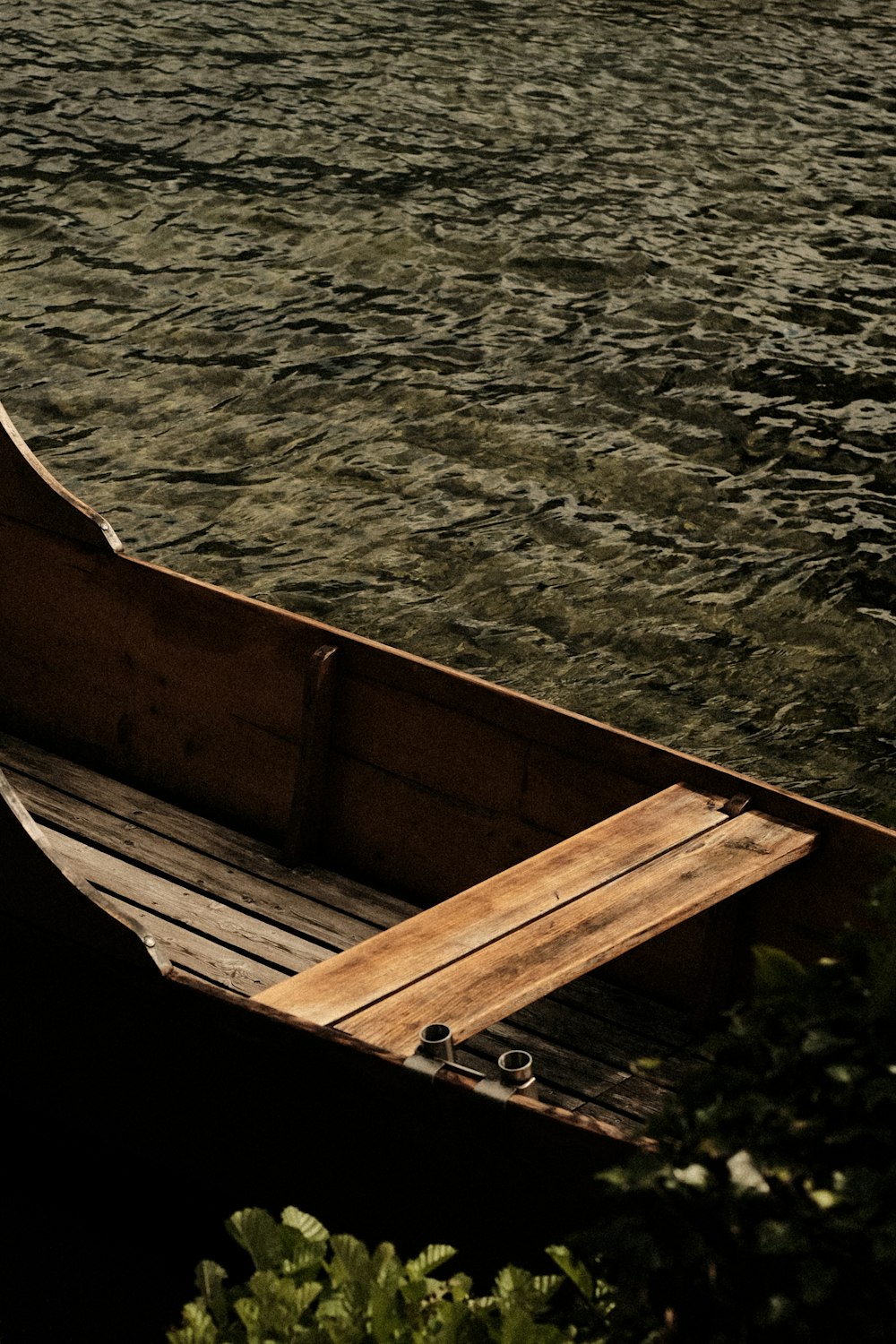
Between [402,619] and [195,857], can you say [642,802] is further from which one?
[402,619]

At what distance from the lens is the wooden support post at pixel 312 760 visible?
5.18 meters

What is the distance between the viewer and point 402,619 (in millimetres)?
8766

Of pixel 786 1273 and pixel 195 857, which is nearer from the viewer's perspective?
pixel 786 1273

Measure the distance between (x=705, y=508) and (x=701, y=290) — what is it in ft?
11.2

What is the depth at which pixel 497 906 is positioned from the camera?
427 cm

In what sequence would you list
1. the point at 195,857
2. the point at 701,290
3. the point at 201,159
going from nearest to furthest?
1. the point at 195,857
2. the point at 701,290
3. the point at 201,159

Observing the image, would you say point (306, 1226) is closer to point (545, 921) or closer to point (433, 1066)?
point (433, 1066)

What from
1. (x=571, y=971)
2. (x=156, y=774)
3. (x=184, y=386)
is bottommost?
(x=184, y=386)

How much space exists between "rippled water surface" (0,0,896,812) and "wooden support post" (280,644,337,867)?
2.88 metres

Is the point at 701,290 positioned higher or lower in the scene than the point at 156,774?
lower

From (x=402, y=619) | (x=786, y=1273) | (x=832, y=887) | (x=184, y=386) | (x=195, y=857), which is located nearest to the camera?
(x=786, y=1273)

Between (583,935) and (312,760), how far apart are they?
1431mm

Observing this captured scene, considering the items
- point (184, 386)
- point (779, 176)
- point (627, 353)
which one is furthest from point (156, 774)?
point (779, 176)

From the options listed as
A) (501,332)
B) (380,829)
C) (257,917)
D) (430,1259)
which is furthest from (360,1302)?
(501,332)
